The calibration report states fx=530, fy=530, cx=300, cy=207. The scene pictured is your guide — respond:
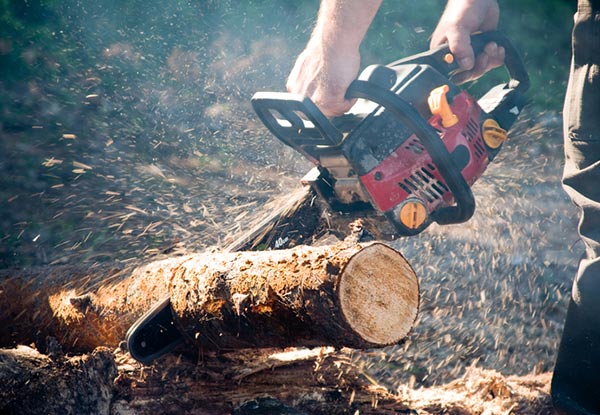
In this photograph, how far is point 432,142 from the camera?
2.14m

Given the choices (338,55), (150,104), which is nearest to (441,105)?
(338,55)

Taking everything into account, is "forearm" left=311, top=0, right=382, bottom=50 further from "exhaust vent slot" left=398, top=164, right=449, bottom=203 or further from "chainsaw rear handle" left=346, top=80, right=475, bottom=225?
"exhaust vent slot" left=398, top=164, right=449, bottom=203

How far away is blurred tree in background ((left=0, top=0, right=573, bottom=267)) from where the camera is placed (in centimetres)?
396

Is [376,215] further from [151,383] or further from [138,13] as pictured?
[138,13]

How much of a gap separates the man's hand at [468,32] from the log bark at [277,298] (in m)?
1.53

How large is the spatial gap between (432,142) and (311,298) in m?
1.13

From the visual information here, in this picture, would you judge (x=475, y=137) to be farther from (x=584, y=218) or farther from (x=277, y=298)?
(x=277, y=298)

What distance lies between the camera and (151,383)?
1716mm

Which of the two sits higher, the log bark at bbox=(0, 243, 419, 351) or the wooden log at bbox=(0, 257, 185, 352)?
the log bark at bbox=(0, 243, 419, 351)

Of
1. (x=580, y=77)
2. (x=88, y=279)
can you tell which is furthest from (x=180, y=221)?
(x=580, y=77)

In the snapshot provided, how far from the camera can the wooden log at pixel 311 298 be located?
1.24 meters

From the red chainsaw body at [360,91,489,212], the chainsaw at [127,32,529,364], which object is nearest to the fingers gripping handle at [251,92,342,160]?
the chainsaw at [127,32,529,364]

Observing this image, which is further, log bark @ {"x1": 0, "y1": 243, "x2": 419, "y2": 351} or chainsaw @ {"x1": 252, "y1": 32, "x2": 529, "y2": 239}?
chainsaw @ {"x1": 252, "y1": 32, "x2": 529, "y2": 239}

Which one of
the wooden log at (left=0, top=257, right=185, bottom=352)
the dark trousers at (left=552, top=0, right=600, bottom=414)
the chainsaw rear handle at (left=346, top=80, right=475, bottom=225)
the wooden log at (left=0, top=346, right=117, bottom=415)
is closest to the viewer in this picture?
the wooden log at (left=0, top=346, right=117, bottom=415)
